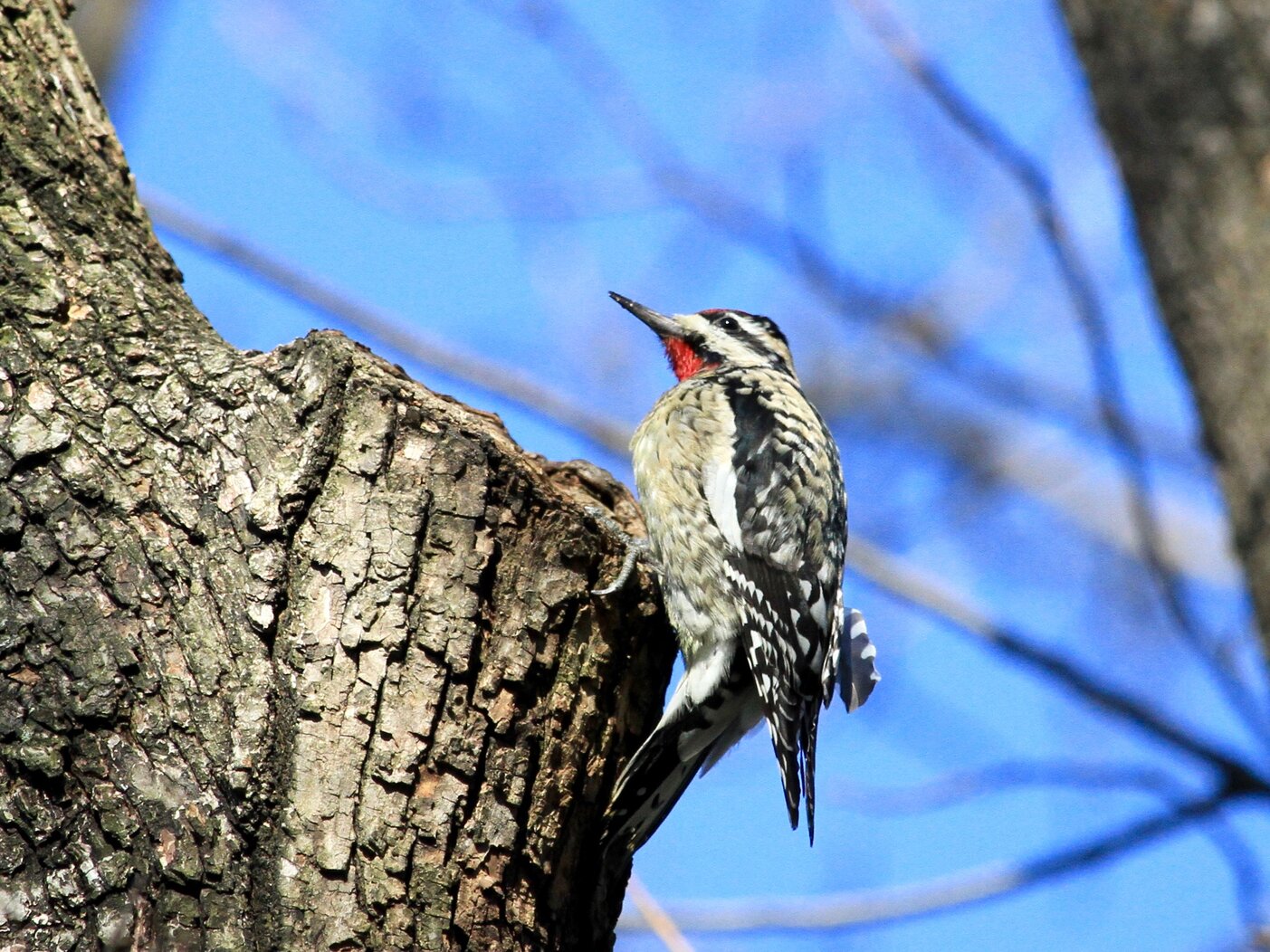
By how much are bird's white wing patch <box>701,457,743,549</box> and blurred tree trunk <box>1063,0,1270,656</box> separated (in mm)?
1240

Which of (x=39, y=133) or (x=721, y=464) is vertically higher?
(x=721, y=464)

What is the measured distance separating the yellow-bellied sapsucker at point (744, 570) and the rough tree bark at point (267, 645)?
1.74 feet

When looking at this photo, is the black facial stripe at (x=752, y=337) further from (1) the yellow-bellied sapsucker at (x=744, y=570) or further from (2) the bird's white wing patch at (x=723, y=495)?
(2) the bird's white wing patch at (x=723, y=495)

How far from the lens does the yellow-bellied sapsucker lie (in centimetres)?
341

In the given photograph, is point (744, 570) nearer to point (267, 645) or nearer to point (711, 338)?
point (711, 338)

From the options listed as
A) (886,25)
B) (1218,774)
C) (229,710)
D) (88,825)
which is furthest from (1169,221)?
(88,825)

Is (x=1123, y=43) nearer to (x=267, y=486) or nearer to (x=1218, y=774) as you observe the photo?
(x=1218, y=774)

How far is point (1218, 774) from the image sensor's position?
12.1 ft

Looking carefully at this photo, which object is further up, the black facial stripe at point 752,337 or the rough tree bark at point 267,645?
the black facial stripe at point 752,337

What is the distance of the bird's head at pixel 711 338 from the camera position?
198 inches

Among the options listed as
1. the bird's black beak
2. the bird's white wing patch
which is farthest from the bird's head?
the bird's white wing patch

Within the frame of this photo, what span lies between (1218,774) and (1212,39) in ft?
6.36

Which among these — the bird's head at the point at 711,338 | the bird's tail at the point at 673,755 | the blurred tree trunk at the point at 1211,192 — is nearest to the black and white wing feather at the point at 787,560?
the bird's tail at the point at 673,755

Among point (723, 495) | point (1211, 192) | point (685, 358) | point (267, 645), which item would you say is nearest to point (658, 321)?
point (685, 358)
